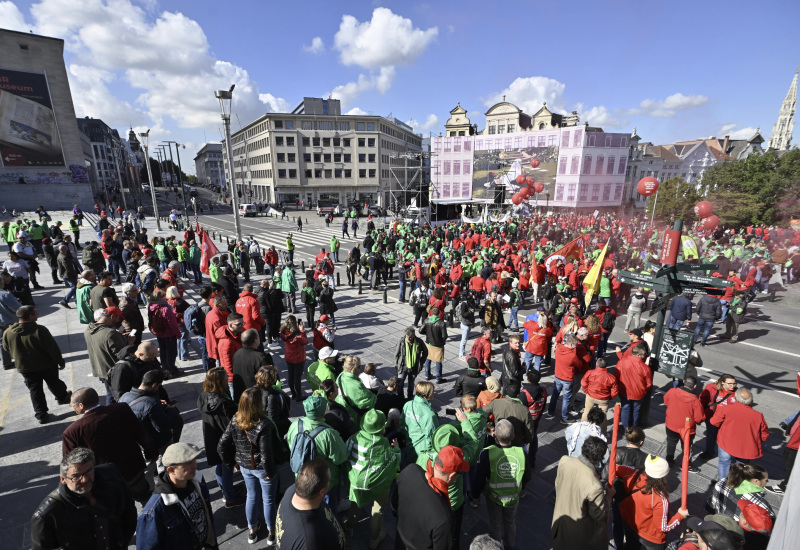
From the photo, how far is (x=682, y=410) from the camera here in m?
4.94

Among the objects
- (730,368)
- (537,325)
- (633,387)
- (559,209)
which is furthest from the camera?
(559,209)

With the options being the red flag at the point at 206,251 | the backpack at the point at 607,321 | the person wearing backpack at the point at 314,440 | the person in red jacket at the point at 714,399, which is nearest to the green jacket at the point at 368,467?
the person wearing backpack at the point at 314,440

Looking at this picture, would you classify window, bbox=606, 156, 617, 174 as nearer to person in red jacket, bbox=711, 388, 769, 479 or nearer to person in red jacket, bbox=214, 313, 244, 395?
person in red jacket, bbox=711, 388, 769, 479

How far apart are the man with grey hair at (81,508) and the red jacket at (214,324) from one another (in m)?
3.45

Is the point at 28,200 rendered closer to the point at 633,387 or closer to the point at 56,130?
the point at 56,130

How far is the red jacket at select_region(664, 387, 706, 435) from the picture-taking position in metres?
4.88

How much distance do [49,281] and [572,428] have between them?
57.6 ft

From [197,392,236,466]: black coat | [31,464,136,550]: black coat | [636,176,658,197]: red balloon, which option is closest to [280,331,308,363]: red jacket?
[197,392,236,466]: black coat

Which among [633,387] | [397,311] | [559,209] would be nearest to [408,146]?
[559,209]

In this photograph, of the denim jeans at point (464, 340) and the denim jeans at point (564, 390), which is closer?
the denim jeans at point (564, 390)

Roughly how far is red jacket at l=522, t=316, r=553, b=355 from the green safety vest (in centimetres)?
405

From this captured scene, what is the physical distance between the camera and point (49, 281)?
13.2 m

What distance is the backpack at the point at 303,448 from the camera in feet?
11.4

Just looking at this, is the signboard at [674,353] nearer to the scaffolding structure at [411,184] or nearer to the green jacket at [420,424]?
the green jacket at [420,424]
